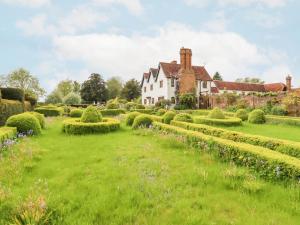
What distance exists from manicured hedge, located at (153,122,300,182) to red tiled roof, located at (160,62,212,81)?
127 ft

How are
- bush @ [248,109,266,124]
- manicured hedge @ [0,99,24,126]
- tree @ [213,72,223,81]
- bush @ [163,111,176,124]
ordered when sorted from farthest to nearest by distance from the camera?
tree @ [213,72,223,81] < bush @ [248,109,266,124] < bush @ [163,111,176,124] < manicured hedge @ [0,99,24,126]

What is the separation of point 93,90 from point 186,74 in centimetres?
3378

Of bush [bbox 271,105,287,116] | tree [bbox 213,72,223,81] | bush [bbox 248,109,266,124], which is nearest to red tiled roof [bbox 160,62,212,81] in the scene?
bush [bbox 271,105,287,116]

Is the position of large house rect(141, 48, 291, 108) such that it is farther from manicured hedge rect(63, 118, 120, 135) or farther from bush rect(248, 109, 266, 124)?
manicured hedge rect(63, 118, 120, 135)

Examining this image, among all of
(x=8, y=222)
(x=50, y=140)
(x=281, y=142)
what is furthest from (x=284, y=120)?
(x=8, y=222)

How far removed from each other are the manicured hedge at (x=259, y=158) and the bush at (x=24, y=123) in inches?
334

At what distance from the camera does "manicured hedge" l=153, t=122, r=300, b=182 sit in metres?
6.89

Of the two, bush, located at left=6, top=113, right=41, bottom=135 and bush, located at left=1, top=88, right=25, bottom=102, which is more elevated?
bush, located at left=1, top=88, right=25, bottom=102

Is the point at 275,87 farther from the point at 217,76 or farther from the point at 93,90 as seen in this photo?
the point at 93,90

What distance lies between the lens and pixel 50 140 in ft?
43.9

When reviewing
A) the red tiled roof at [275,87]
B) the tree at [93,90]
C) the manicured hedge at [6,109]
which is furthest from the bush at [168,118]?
the tree at [93,90]

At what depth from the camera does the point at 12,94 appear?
2359 centimetres

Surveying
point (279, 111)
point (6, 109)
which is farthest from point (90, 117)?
point (279, 111)

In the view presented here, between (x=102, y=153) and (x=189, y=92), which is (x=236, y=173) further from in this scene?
(x=189, y=92)
